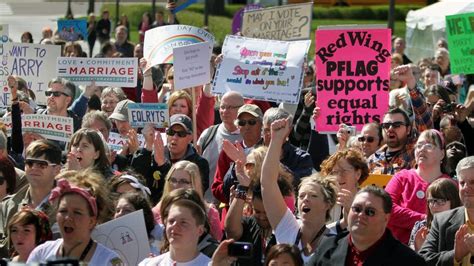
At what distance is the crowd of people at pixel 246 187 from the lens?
7.93 meters

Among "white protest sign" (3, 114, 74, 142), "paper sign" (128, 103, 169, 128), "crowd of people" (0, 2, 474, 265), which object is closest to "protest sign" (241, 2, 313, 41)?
"crowd of people" (0, 2, 474, 265)

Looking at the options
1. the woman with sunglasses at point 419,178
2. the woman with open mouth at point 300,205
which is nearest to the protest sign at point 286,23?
the woman with sunglasses at point 419,178

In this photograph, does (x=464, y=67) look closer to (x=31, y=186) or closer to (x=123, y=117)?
(x=123, y=117)

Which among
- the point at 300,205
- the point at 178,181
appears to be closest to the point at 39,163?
the point at 178,181

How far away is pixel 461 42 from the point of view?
609 inches

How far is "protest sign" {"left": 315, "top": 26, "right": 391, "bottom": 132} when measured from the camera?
42.2 ft

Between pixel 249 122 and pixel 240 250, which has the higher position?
pixel 249 122

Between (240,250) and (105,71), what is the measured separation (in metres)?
7.95

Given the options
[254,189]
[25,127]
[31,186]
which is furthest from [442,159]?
[25,127]

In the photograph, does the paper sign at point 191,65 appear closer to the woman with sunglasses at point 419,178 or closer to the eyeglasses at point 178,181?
the woman with sunglasses at point 419,178

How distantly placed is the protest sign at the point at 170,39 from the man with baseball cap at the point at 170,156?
3.33 metres

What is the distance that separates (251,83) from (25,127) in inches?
89.1

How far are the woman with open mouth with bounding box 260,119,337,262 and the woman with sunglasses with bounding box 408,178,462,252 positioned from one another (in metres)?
0.76

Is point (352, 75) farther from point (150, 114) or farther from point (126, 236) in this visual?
point (126, 236)
